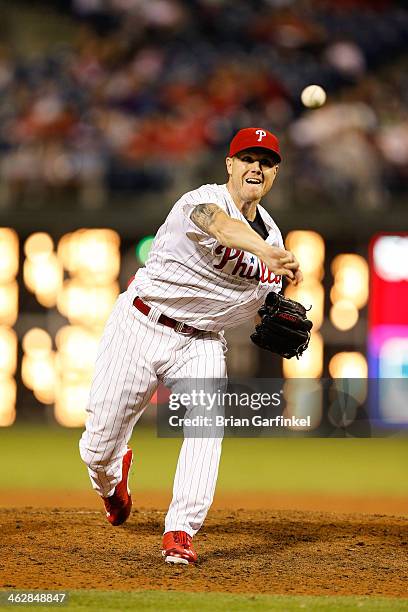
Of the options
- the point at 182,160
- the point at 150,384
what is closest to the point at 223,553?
the point at 150,384

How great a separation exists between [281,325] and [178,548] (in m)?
1.07

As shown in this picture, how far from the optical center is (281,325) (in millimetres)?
4625

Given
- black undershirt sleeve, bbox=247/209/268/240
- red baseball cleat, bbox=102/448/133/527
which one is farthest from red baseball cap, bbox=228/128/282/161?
red baseball cleat, bbox=102/448/133/527

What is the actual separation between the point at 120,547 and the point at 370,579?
1.24 meters

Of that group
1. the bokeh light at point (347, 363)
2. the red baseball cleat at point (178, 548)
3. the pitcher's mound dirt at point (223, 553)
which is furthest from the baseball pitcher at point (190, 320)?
the bokeh light at point (347, 363)

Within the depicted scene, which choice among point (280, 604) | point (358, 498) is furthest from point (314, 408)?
point (280, 604)

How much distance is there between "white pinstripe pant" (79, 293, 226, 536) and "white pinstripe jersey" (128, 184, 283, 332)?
11 centimetres

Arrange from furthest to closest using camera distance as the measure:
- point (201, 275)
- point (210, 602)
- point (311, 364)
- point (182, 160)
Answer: point (182, 160)
point (311, 364)
point (201, 275)
point (210, 602)

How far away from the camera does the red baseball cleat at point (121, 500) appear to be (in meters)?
5.09

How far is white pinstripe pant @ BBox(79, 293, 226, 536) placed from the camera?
4461 millimetres

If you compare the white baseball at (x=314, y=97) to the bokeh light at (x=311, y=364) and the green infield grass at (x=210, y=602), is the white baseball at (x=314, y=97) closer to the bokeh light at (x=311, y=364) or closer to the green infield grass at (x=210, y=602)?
the green infield grass at (x=210, y=602)

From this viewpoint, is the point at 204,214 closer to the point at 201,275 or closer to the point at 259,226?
the point at 201,275

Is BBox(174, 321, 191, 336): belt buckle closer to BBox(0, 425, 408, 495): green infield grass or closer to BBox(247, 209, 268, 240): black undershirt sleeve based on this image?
BBox(247, 209, 268, 240): black undershirt sleeve

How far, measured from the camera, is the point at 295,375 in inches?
399
